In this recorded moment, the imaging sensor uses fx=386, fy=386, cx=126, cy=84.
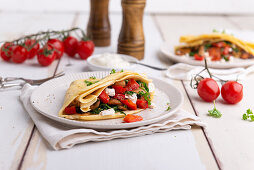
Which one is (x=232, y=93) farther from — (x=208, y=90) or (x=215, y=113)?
(x=215, y=113)

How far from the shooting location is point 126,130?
249 cm

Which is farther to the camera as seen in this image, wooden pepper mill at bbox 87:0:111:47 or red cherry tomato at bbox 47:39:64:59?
wooden pepper mill at bbox 87:0:111:47

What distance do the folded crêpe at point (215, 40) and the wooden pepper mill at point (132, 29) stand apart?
459 millimetres

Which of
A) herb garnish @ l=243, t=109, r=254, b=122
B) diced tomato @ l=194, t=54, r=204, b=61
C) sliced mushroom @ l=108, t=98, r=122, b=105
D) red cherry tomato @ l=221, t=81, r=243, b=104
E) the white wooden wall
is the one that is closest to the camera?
sliced mushroom @ l=108, t=98, r=122, b=105

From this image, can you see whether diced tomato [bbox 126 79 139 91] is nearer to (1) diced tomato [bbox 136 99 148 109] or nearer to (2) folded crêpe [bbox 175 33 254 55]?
(1) diced tomato [bbox 136 99 148 109]

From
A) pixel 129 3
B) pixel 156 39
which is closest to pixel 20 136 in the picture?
pixel 129 3

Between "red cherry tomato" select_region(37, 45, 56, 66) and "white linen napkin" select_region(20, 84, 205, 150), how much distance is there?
1.31 metres

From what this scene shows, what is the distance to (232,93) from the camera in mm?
3139

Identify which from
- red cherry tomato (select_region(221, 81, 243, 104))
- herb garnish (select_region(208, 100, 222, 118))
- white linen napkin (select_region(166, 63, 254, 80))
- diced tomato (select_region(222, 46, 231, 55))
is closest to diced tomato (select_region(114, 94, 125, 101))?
herb garnish (select_region(208, 100, 222, 118))

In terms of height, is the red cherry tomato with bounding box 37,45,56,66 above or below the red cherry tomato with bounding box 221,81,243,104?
below

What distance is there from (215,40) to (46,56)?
6.17 ft

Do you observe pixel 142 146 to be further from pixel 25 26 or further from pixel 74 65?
pixel 25 26

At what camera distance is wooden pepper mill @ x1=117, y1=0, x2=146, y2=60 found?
4.23 m

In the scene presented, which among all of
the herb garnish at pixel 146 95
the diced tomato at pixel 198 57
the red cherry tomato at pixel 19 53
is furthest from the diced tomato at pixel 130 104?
the red cherry tomato at pixel 19 53
